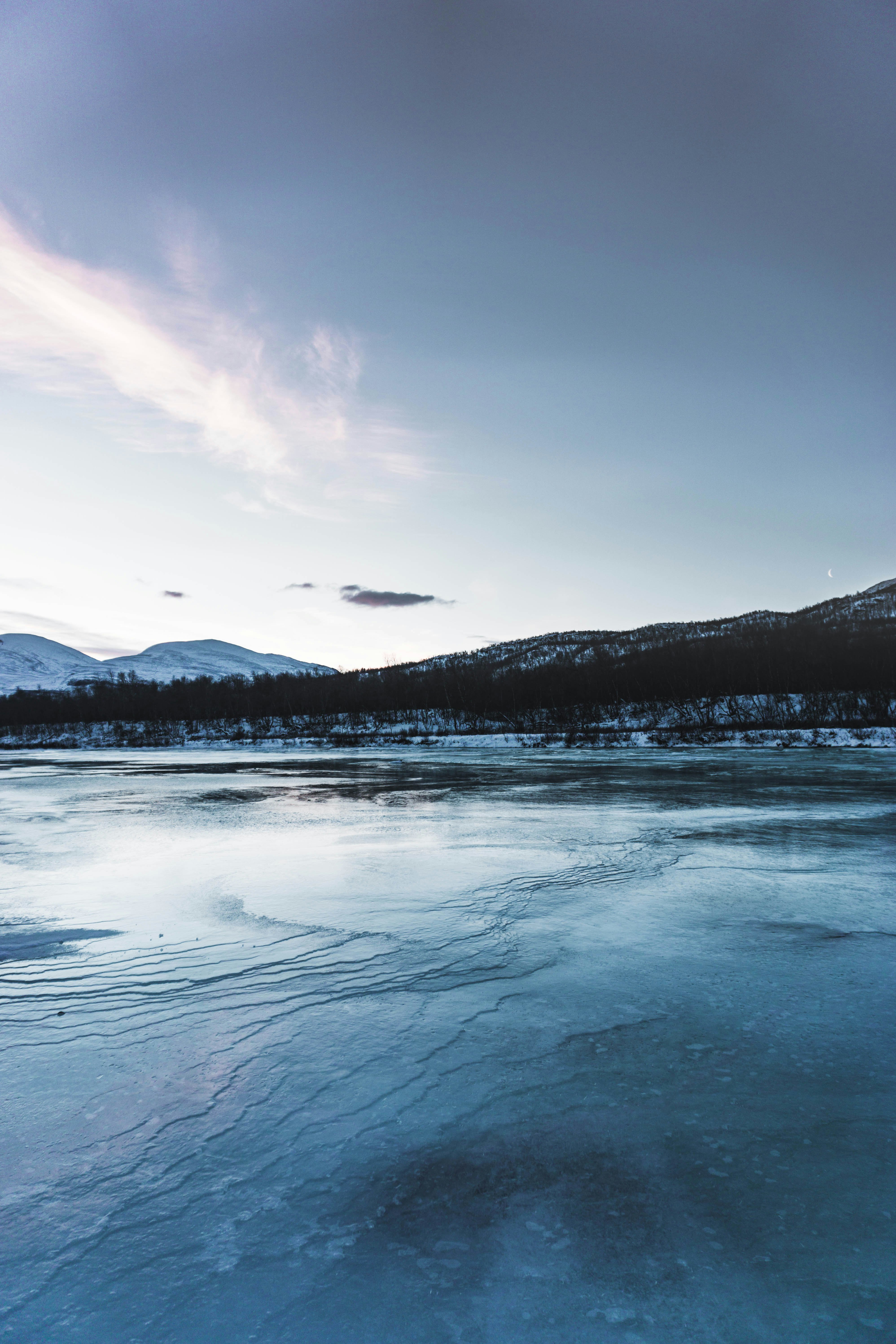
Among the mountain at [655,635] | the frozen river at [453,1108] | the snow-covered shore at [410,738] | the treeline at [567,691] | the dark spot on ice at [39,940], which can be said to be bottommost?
the frozen river at [453,1108]

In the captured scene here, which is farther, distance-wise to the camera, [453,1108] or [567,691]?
[567,691]

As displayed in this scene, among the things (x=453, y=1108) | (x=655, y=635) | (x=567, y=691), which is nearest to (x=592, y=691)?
(x=567, y=691)

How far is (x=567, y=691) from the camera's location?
2357 inches

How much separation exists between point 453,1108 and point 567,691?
2279 inches

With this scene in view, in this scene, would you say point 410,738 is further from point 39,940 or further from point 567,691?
point 39,940

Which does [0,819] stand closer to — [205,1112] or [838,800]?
[205,1112]

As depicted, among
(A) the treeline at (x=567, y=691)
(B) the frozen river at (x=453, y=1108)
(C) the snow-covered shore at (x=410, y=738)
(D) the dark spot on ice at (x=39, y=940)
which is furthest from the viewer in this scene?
(A) the treeline at (x=567, y=691)

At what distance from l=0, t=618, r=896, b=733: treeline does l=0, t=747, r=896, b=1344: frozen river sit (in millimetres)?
35404

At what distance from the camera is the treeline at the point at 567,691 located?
156 feet

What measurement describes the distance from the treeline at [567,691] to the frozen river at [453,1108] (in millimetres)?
35404

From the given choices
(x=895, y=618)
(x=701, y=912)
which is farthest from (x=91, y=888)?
(x=895, y=618)

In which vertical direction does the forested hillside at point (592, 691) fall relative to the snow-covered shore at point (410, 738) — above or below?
above

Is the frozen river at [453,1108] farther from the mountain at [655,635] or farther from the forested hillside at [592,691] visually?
the mountain at [655,635]

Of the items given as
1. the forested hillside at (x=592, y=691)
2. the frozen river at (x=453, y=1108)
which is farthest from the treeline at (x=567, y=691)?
the frozen river at (x=453, y=1108)
